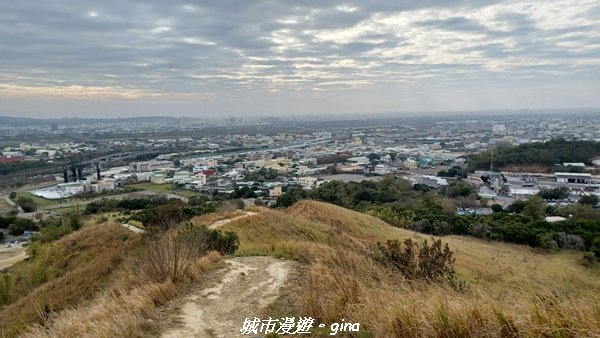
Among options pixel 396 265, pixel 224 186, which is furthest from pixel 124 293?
pixel 224 186

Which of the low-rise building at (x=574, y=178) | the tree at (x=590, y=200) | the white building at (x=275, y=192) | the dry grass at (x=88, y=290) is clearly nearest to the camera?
the dry grass at (x=88, y=290)

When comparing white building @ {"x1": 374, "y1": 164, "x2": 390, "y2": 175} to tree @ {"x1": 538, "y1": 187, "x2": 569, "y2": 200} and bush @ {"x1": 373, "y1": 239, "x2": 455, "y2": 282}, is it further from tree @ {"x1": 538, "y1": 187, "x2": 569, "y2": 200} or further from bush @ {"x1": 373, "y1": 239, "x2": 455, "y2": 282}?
bush @ {"x1": 373, "y1": 239, "x2": 455, "y2": 282}

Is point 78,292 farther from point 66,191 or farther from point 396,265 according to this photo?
point 66,191

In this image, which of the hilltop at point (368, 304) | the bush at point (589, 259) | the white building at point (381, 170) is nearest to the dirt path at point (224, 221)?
the hilltop at point (368, 304)

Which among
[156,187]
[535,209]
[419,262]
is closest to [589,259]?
[535,209]

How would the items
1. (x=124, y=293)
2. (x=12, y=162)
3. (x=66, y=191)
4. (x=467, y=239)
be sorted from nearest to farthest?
(x=124, y=293) → (x=467, y=239) → (x=66, y=191) → (x=12, y=162)

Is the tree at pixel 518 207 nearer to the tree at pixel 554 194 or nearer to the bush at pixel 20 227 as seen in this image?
the tree at pixel 554 194

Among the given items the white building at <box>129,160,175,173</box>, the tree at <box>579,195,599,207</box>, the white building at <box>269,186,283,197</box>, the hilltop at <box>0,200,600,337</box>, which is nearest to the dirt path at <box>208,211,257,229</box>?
the hilltop at <box>0,200,600,337</box>
